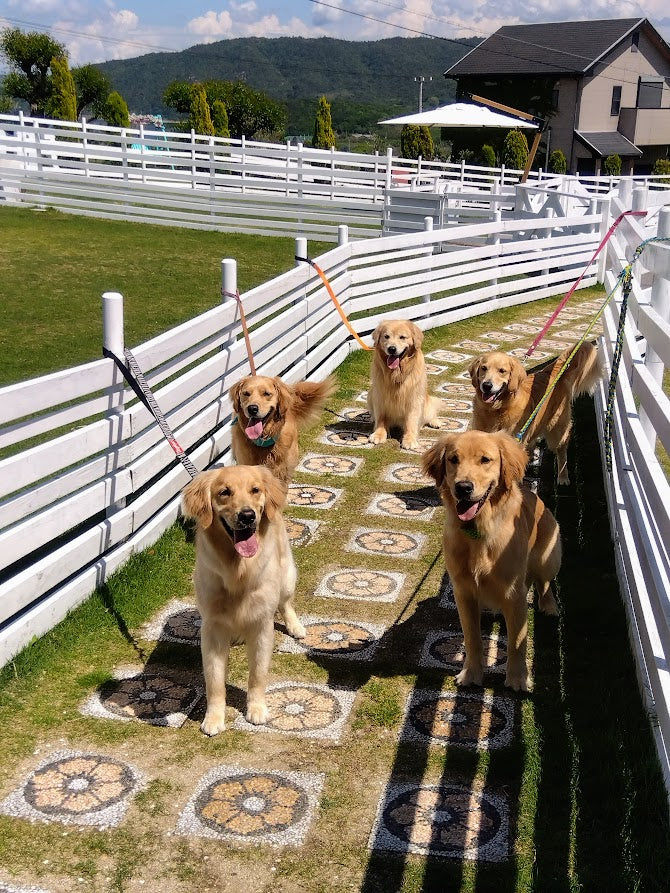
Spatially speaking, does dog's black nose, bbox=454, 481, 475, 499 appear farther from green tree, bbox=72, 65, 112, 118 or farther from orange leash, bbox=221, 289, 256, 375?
green tree, bbox=72, 65, 112, 118

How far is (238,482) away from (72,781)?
4.52ft

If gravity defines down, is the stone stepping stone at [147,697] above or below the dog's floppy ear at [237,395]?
below

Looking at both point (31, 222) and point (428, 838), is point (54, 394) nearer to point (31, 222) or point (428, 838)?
point (428, 838)

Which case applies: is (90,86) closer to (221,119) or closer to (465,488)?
(221,119)

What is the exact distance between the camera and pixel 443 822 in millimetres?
3461

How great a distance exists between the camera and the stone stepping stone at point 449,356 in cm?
1105

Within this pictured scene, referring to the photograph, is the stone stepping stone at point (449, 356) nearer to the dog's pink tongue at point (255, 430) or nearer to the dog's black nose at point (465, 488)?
the dog's pink tongue at point (255, 430)

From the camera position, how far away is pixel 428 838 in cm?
337

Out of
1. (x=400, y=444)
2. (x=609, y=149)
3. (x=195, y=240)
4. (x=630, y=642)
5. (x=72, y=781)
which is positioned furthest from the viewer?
(x=609, y=149)

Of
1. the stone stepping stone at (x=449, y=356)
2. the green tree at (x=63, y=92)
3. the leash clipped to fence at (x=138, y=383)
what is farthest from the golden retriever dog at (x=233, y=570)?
the green tree at (x=63, y=92)

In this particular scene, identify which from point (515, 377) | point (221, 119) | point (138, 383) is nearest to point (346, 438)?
point (515, 377)

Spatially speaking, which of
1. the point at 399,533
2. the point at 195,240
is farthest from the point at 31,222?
the point at 399,533

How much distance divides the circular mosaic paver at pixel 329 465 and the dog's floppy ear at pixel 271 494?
10.7ft

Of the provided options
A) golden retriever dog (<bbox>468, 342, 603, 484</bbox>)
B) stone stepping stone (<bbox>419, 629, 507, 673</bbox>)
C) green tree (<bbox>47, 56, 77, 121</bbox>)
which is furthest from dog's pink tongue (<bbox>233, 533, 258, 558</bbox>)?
green tree (<bbox>47, 56, 77, 121</bbox>)
